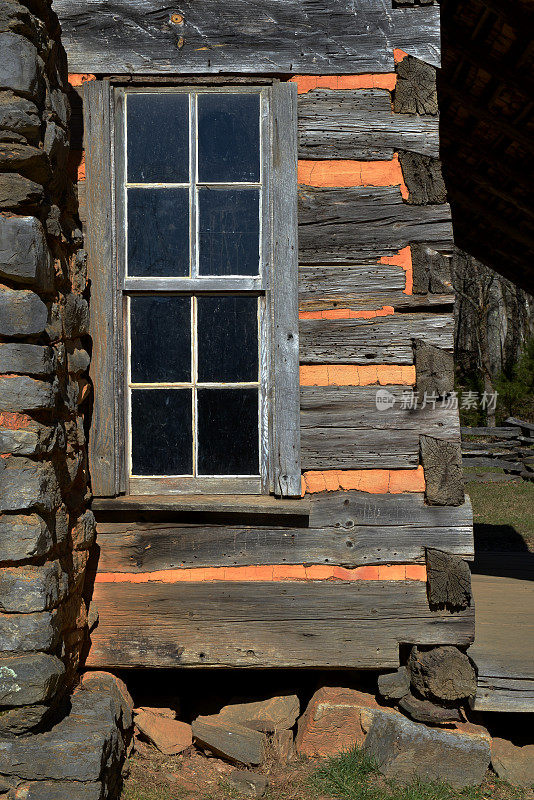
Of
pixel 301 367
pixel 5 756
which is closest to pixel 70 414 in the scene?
pixel 301 367

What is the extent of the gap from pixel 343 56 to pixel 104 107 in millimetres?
1316

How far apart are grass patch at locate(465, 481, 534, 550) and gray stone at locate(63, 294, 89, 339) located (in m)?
5.95

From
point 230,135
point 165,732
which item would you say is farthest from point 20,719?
point 230,135

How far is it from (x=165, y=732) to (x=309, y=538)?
1.35 meters

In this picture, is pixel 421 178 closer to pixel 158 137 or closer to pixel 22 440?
pixel 158 137

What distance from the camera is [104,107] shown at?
3.37 meters

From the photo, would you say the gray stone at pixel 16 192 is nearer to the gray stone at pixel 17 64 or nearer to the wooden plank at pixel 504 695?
the gray stone at pixel 17 64

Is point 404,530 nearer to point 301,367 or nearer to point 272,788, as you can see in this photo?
point 301,367

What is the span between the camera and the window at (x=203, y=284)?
340cm

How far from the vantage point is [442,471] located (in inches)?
134

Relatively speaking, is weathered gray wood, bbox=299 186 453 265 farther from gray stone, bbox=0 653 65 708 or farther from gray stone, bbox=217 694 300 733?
gray stone, bbox=217 694 300 733

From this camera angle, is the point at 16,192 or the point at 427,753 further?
the point at 427,753

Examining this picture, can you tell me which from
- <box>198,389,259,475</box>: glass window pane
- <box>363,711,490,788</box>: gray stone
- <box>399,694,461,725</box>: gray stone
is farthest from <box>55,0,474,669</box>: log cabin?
→ <box>363,711,490,788</box>: gray stone

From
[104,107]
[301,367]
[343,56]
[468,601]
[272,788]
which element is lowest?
[272,788]
